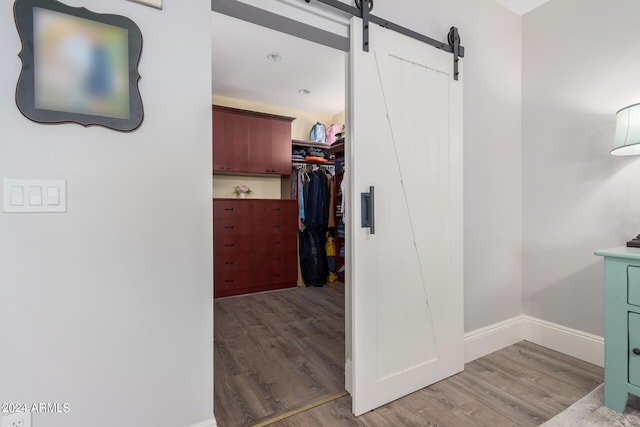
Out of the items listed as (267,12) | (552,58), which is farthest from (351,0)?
(552,58)

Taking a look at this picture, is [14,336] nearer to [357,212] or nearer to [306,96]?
[357,212]

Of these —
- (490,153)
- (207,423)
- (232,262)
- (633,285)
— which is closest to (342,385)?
(207,423)

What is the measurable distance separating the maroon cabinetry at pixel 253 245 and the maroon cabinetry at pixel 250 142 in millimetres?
491

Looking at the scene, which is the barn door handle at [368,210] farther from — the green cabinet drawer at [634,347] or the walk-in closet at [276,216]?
the green cabinet drawer at [634,347]

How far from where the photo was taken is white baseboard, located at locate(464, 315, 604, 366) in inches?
79.8

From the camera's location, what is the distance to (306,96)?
13.4 feet

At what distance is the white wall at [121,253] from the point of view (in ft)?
3.26

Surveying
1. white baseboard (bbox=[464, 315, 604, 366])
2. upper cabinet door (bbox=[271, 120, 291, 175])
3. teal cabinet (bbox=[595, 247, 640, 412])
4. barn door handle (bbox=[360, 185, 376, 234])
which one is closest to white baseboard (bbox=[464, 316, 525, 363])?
white baseboard (bbox=[464, 315, 604, 366])

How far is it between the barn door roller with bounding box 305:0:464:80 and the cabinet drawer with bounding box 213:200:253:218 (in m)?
2.75

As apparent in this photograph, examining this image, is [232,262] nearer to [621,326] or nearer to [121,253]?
[121,253]

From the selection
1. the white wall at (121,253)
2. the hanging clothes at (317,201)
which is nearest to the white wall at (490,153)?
the white wall at (121,253)

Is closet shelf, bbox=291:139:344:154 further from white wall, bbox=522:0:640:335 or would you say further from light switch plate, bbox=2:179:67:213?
light switch plate, bbox=2:179:67:213

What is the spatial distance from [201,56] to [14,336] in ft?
3.98

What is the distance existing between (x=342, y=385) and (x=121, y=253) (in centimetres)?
143
